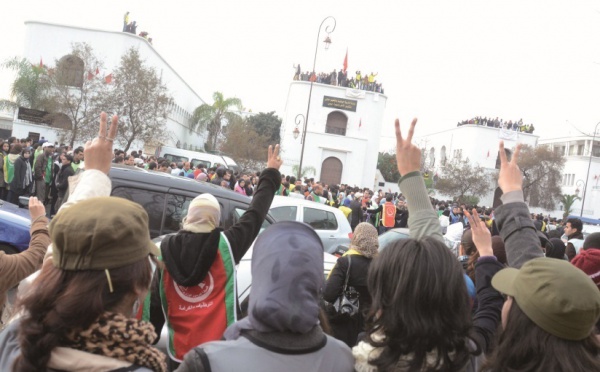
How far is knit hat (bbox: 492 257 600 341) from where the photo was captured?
2.17m

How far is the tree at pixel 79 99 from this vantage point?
37.4 meters

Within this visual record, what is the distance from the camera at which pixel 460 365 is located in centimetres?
231

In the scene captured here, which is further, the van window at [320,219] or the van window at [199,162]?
the van window at [199,162]

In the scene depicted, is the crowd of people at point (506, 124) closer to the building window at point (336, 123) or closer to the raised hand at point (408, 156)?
the building window at point (336, 123)

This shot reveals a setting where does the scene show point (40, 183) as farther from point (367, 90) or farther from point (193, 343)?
point (367, 90)

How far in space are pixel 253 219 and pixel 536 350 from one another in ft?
5.91

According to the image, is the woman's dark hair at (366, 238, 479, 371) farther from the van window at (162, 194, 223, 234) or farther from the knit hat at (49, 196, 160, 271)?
the van window at (162, 194, 223, 234)

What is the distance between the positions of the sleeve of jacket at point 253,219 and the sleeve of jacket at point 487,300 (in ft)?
4.23

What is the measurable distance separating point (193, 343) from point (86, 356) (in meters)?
1.65

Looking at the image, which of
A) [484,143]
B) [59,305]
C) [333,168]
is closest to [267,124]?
[333,168]

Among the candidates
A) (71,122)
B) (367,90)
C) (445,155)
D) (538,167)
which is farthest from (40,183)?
(445,155)

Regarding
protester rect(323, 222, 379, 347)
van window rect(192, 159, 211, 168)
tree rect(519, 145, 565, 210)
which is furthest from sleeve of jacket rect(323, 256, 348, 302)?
tree rect(519, 145, 565, 210)

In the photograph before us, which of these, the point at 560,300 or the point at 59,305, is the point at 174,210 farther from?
the point at 560,300

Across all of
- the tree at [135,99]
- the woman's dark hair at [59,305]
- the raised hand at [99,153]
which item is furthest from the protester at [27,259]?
the tree at [135,99]
